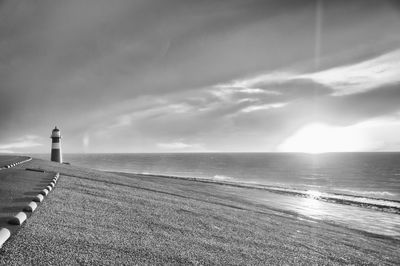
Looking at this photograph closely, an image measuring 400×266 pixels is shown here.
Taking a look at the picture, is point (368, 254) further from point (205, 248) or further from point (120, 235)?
point (120, 235)

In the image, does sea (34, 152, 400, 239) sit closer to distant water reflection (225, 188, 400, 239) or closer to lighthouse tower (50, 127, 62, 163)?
distant water reflection (225, 188, 400, 239)

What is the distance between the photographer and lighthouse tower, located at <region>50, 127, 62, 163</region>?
33250 mm

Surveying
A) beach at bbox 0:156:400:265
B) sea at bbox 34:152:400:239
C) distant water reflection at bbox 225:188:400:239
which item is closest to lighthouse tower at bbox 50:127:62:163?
sea at bbox 34:152:400:239

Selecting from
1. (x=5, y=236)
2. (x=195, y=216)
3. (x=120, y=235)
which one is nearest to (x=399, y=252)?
(x=195, y=216)

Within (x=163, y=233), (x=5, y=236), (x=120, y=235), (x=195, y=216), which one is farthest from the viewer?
(x=195, y=216)

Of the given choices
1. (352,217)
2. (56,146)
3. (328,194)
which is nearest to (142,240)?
(352,217)

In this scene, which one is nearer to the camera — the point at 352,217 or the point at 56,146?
the point at 352,217

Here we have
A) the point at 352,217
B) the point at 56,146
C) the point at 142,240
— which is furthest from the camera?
the point at 56,146

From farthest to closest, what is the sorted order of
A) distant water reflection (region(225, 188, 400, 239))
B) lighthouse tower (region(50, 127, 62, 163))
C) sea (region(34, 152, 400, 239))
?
1. lighthouse tower (region(50, 127, 62, 163))
2. sea (region(34, 152, 400, 239))
3. distant water reflection (region(225, 188, 400, 239))

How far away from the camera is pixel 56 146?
110ft

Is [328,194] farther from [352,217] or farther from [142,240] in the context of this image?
[142,240]

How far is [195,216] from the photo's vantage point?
32.6 ft

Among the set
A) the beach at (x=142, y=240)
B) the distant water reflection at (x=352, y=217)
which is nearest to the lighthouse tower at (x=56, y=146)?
the distant water reflection at (x=352, y=217)

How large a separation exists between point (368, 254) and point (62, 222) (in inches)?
363
